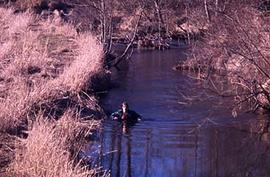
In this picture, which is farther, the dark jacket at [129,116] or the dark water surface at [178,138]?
the dark jacket at [129,116]


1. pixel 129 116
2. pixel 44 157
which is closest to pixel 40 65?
pixel 129 116

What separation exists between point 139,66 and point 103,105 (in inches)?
330

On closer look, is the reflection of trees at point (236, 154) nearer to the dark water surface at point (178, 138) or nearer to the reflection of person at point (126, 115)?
the dark water surface at point (178, 138)

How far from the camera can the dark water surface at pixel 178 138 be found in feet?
39.4

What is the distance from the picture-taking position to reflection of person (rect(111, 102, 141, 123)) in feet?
50.6

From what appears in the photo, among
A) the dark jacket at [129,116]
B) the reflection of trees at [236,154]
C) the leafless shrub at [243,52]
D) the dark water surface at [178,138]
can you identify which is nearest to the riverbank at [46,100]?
the dark jacket at [129,116]

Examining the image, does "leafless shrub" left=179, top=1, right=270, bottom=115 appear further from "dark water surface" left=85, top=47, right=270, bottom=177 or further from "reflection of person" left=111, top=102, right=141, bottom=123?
"reflection of person" left=111, top=102, right=141, bottom=123

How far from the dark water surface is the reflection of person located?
214 millimetres

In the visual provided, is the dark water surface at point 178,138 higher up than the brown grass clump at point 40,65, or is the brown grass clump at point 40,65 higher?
the brown grass clump at point 40,65

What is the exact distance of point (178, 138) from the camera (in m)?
14.2

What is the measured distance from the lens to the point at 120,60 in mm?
24875

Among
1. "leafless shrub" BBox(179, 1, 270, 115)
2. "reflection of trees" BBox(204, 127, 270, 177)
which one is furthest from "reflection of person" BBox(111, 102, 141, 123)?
"leafless shrub" BBox(179, 1, 270, 115)

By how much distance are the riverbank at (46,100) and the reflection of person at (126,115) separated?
43cm

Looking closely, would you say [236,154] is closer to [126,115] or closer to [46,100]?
[126,115]
